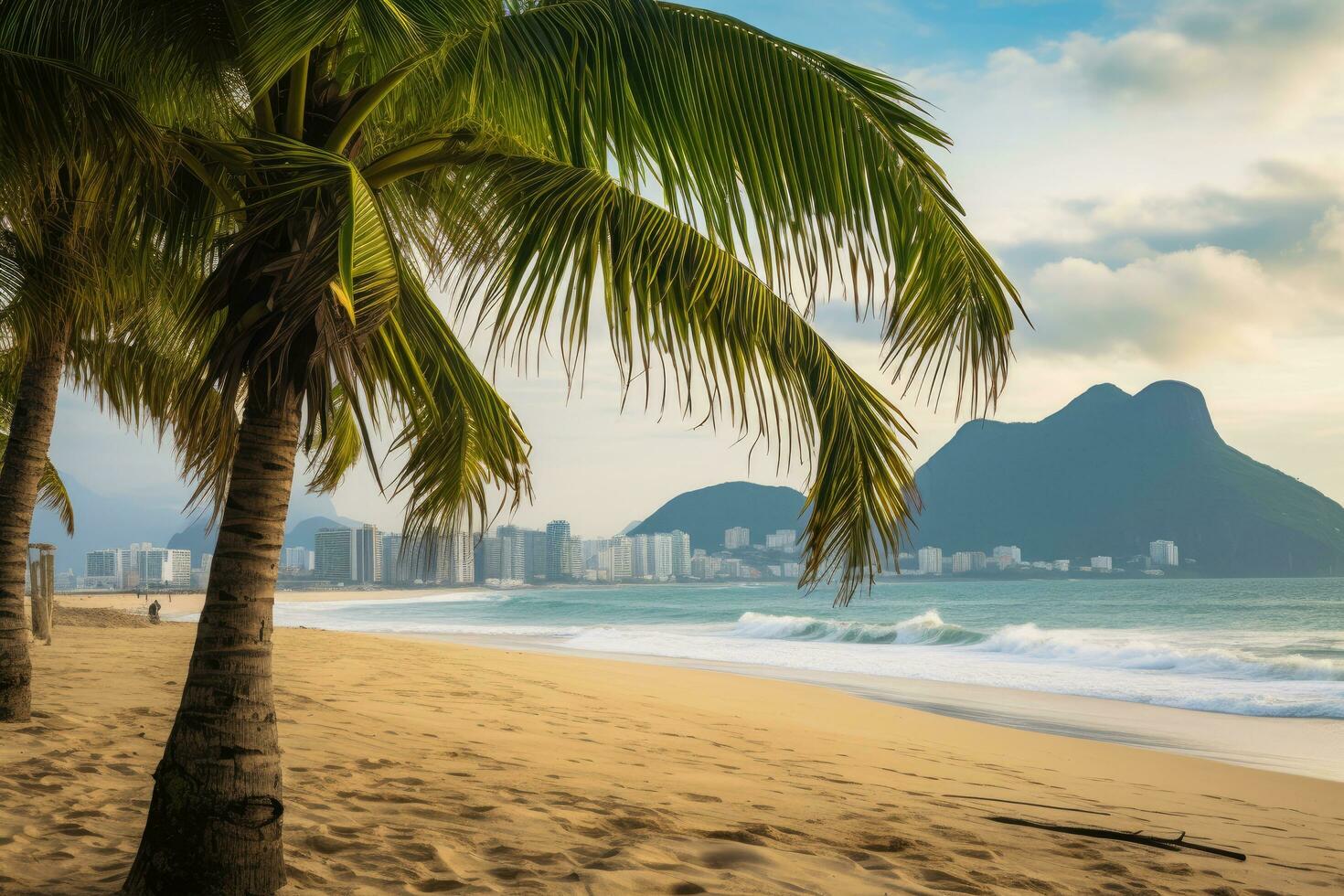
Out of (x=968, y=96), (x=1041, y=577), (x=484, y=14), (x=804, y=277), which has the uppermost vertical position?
(x=968, y=96)

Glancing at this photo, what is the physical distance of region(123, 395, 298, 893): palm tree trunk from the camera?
8.95 feet

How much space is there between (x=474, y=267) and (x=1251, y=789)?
7287 millimetres

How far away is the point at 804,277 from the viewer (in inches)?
112

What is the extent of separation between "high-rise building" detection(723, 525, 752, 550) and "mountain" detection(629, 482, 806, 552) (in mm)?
572

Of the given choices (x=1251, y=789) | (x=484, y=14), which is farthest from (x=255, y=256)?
(x=1251, y=789)

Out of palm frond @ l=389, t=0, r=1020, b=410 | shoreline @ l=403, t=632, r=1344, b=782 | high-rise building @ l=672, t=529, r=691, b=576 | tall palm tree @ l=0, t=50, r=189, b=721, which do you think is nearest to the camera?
palm frond @ l=389, t=0, r=1020, b=410

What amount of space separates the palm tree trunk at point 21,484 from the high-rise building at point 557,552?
285ft

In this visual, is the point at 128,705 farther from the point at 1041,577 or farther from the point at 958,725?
the point at 1041,577

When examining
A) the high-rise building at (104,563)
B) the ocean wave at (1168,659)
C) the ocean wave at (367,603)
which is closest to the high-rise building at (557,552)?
the ocean wave at (367,603)

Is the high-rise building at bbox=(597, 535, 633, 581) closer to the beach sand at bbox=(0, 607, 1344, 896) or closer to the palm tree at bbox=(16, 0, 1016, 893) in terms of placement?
the beach sand at bbox=(0, 607, 1344, 896)

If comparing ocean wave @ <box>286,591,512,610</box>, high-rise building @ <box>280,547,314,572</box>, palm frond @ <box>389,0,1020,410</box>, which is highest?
palm frond @ <box>389,0,1020,410</box>

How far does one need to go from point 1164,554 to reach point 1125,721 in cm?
8246

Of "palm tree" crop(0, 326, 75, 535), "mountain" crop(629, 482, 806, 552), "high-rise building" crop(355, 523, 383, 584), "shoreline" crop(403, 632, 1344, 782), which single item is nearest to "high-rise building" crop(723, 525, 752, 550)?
"mountain" crop(629, 482, 806, 552)

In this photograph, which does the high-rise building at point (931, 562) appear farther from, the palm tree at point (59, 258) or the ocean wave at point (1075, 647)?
the palm tree at point (59, 258)
